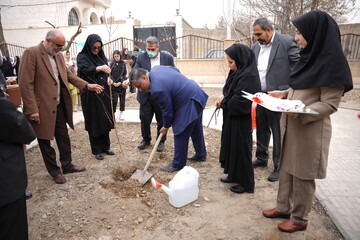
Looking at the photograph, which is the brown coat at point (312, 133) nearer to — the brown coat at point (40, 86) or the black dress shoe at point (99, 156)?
the brown coat at point (40, 86)

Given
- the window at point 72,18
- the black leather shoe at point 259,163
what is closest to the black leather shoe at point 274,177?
the black leather shoe at point 259,163

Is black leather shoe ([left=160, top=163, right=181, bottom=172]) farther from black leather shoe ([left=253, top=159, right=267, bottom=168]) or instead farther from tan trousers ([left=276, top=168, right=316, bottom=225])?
tan trousers ([left=276, top=168, right=316, bottom=225])

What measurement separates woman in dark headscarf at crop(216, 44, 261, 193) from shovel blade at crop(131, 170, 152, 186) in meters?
1.00

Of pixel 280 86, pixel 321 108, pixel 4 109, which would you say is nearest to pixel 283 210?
pixel 321 108

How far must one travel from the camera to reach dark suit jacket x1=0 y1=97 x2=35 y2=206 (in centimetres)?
162

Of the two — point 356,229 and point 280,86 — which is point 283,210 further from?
point 280,86

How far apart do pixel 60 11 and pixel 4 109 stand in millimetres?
23105

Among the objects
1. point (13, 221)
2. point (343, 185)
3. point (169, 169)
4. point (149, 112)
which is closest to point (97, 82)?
point (149, 112)

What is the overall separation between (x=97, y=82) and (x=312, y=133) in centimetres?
304

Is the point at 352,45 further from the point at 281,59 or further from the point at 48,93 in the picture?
the point at 48,93

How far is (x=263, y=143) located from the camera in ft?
12.3

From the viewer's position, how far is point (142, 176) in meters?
3.47

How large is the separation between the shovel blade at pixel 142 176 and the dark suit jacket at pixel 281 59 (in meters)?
2.01

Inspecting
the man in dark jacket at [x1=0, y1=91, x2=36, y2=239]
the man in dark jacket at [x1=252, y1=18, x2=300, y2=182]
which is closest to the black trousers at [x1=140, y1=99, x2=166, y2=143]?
the man in dark jacket at [x1=252, y1=18, x2=300, y2=182]
